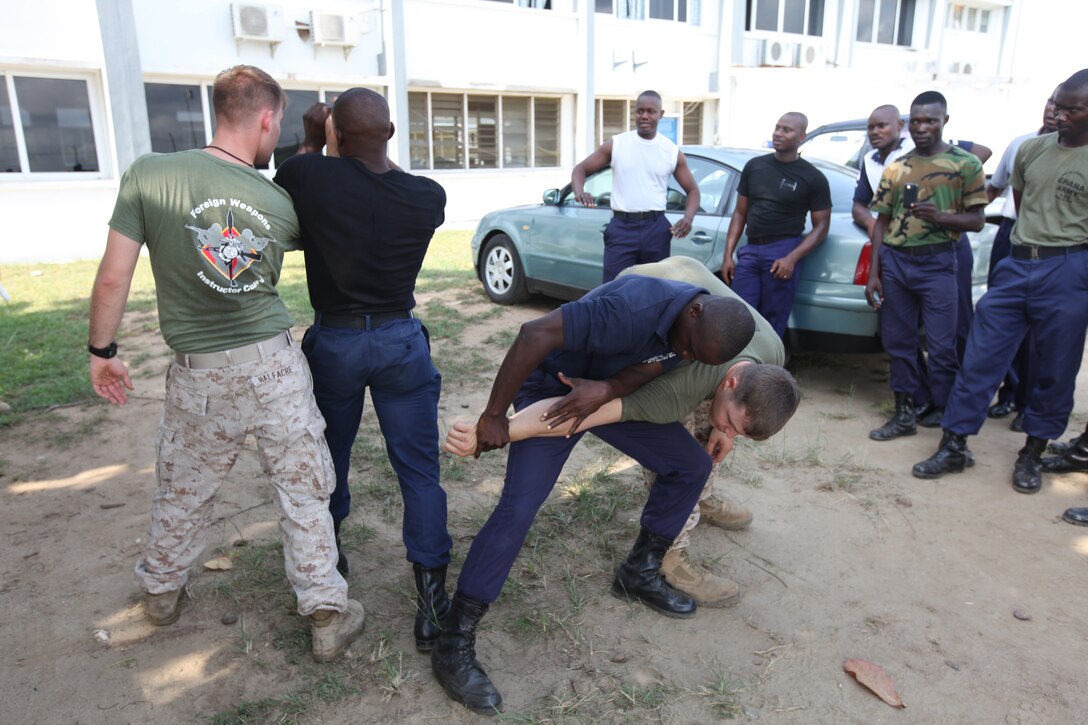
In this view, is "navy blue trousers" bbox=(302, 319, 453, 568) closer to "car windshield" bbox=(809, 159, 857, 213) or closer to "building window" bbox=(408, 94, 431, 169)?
"car windshield" bbox=(809, 159, 857, 213)

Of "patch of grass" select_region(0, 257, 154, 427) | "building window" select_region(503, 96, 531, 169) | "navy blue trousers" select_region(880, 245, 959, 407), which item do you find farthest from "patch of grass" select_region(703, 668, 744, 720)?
"building window" select_region(503, 96, 531, 169)

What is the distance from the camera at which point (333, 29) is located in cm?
1230

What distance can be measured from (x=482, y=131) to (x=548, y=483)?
1308cm

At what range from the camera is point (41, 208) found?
10.6m


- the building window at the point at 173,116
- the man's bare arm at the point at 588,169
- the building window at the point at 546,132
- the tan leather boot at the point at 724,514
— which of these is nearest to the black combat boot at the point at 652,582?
the tan leather boot at the point at 724,514

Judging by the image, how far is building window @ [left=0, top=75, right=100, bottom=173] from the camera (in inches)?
409

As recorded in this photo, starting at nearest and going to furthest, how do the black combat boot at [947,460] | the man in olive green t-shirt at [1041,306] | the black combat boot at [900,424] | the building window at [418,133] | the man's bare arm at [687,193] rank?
the man in olive green t-shirt at [1041,306] → the black combat boot at [947,460] → the black combat boot at [900,424] → the man's bare arm at [687,193] → the building window at [418,133]

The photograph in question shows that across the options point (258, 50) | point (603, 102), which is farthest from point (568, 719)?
point (603, 102)

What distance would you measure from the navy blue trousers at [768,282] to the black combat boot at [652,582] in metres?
2.43

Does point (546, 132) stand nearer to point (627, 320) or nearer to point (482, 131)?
point (482, 131)

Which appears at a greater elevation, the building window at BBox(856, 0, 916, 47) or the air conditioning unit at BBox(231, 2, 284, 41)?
the building window at BBox(856, 0, 916, 47)

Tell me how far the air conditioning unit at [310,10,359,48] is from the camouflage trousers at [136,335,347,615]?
36.8 ft

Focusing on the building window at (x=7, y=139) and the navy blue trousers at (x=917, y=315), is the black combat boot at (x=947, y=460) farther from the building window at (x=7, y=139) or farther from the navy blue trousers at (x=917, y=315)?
the building window at (x=7, y=139)

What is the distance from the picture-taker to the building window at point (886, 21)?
66.4 feet
